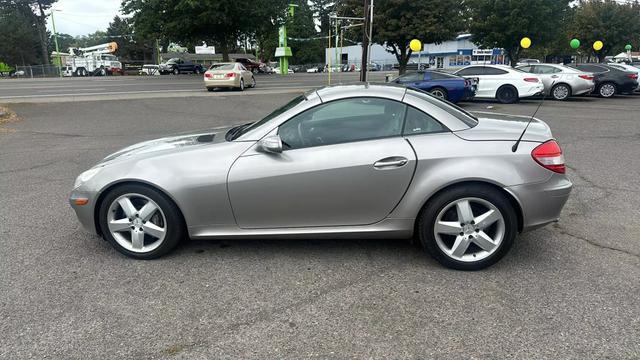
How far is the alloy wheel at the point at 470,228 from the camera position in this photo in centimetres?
346

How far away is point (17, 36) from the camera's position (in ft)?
237

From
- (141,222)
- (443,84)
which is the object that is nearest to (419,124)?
(141,222)

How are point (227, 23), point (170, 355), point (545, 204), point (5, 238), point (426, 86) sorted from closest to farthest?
point (170, 355) → point (545, 204) → point (5, 238) → point (426, 86) → point (227, 23)

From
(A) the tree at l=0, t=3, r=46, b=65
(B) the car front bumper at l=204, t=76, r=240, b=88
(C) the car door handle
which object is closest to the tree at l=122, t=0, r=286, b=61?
(B) the car front bumper at l=204, t=76, r=240, b=88

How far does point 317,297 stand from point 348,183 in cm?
89

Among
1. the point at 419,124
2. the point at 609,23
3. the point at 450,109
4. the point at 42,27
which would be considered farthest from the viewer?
the point at 42,27

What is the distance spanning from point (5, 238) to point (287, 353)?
130 inches

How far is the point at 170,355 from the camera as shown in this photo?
8.60 feet

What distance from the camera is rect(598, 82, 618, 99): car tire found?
18898 mm

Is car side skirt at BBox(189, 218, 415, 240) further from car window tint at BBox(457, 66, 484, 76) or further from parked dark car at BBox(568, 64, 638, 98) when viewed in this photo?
parked dark car at BBox(568, 64, 638, 98)

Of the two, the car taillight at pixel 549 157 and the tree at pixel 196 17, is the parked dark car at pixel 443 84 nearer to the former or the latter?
the car taillight at pixel 549 157

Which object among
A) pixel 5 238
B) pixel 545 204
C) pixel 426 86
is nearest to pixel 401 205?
pixel 545 204

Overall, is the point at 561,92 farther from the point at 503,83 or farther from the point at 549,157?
the point at 549,157

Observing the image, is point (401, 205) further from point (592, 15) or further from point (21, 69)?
point (21, 69)
